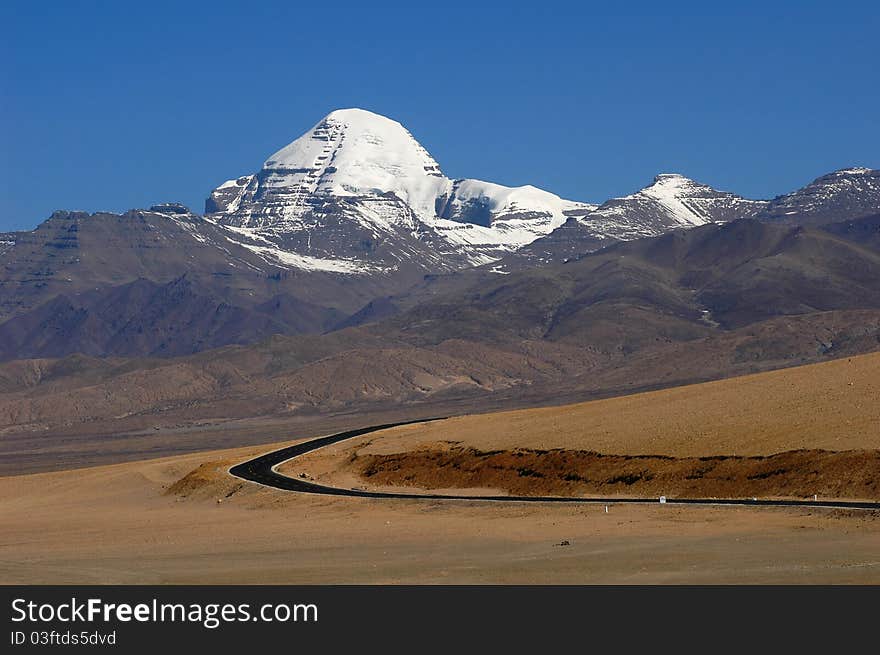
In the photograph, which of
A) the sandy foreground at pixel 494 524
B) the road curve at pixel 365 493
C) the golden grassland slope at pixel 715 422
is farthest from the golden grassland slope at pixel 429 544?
the golden grassland slope at pixel 715 422

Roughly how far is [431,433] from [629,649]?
8685 cm

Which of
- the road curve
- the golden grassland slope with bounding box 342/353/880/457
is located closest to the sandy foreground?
the golden grassland slope with bounding box 342/353/880/457

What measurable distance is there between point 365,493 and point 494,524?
23.4m

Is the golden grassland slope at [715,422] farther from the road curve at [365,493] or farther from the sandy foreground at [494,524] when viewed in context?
the road curve at [365,493]

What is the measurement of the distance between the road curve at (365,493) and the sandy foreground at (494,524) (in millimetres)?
2118

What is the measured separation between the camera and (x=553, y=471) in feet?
305

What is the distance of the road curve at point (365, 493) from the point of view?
2840 inches

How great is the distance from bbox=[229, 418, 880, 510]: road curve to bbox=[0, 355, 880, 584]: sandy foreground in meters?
2.12

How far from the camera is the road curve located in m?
72.1

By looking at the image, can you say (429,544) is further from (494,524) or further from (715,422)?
(715,422)

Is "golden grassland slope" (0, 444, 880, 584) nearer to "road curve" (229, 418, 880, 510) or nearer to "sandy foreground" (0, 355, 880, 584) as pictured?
"sandy foreground" (0, 355, 880, 584)

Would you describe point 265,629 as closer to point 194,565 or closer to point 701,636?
point 701,636

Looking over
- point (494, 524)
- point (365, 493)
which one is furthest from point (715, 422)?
point (494, 524)

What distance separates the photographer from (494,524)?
74812 mm
